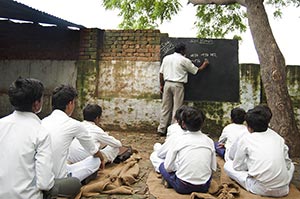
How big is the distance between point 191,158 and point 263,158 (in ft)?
2.31

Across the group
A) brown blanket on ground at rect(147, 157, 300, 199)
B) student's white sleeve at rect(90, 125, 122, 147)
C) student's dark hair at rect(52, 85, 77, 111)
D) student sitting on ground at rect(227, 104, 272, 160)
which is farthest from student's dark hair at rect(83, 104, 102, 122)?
student sitting on ground at rect(227, 104, 272, 160)

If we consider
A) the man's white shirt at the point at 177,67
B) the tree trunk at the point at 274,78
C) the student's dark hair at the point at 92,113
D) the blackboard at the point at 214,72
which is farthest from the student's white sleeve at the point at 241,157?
the blackboard at the point at 214,72

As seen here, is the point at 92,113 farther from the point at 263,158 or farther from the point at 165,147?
the point at 263,158

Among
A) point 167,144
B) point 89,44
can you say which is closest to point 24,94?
point 167,144

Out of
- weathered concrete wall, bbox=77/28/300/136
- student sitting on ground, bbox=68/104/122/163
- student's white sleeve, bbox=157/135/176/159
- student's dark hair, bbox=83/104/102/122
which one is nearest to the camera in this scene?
student's white sleeve, bbox=157/135/176/159

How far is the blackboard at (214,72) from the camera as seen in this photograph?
22.8ft

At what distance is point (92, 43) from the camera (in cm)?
742

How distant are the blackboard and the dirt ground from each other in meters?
1.28

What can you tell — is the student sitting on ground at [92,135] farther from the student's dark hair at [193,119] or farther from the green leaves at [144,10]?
the green leaves at [144,10]

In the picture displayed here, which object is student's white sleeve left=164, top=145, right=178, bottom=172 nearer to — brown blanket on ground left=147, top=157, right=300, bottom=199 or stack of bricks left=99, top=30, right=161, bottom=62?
brown blanket on ground left=147, top=157, right=300, bottom=199

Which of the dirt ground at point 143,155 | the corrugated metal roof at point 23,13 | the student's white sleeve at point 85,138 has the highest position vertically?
the corrugated metal roof at point 23,13

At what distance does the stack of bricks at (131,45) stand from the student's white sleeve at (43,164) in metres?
5.16

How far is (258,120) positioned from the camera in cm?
337

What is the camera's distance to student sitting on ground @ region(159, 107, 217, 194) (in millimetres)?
3293
